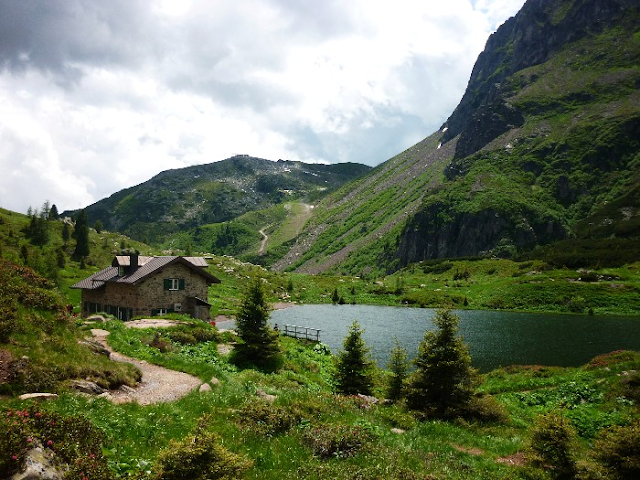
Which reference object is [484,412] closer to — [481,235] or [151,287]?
[151,287]

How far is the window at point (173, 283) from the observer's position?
5138 cm

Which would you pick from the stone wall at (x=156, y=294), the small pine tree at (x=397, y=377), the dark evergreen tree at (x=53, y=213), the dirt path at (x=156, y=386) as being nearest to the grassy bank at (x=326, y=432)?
the dirt path at (x=156, y=386)

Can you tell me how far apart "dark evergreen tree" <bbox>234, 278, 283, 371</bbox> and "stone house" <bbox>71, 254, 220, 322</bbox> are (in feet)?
73.3

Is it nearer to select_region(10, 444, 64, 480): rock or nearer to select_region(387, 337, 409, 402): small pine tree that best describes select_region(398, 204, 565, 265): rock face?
select_region(387, 337, 409, 402): small pine tree

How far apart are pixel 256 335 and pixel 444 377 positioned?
633 inches

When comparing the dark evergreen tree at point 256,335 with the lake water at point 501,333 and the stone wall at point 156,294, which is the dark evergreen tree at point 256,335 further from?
the stone wall at point 156,294

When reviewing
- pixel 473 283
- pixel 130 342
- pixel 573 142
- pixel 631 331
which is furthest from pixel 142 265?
pixel 573 142

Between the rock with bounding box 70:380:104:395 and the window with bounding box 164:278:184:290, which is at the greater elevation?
the window with bounding box 164:278:184:290

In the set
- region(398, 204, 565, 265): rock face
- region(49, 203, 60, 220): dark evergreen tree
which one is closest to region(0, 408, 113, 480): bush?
region(49, 203, 60, 220): dark evergreen tree

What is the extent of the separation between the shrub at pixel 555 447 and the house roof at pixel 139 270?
4570 cm

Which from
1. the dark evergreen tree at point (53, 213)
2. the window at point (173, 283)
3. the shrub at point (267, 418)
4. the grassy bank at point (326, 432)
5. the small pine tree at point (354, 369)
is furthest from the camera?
the dark evergreen tree at point (53, 213)

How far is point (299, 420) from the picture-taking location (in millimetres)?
13898

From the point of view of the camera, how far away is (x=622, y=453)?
10969 millimetres

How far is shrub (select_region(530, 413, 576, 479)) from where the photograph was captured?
11.9 meters
